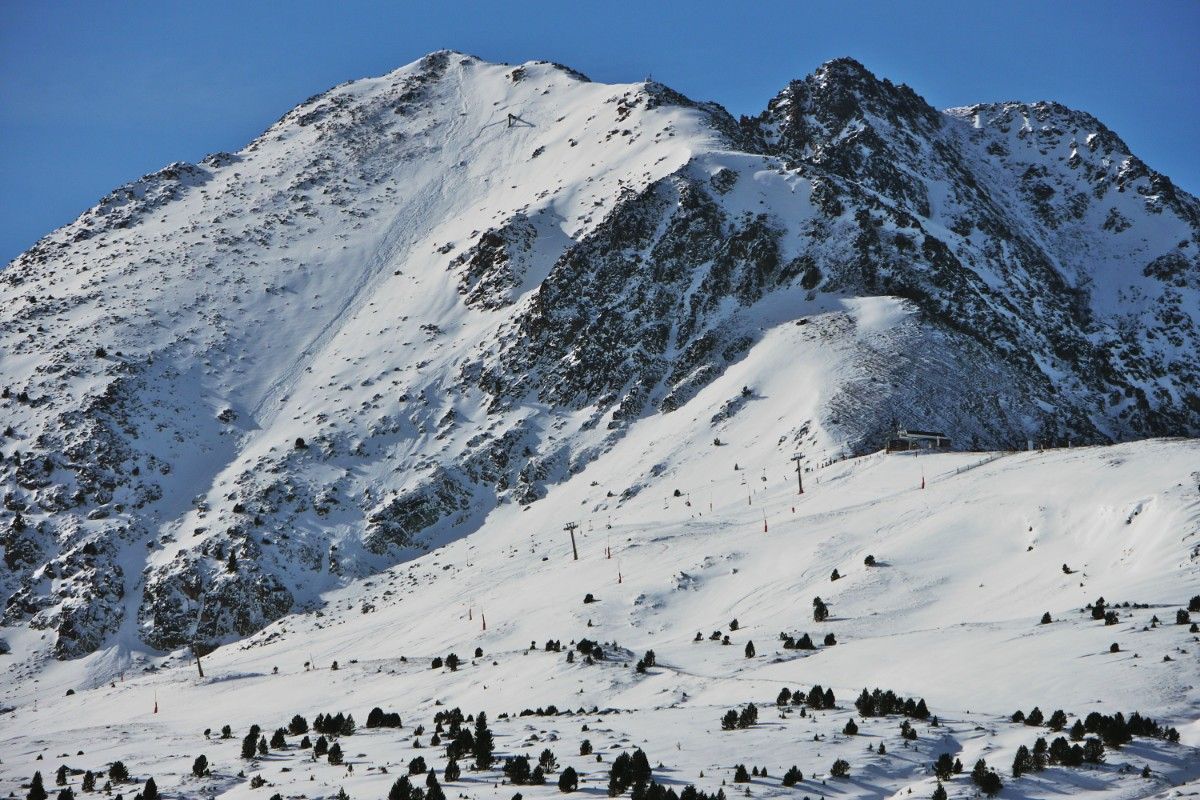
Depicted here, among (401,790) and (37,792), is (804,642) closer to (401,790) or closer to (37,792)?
(401,790)

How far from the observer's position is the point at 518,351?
119375 mm

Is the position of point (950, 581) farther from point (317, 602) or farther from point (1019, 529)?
point (317, 602)

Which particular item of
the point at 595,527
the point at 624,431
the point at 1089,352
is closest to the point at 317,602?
the point at 595,527

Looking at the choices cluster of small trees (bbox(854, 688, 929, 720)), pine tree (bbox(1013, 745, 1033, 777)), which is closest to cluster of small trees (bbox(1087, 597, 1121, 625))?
cluster of small trees (bbox(854, 688, 929, 720))

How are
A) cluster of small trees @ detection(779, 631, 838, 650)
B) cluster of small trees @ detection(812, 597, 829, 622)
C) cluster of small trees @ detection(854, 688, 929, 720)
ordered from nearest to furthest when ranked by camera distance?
cluster of small trees @ detection(854, 688, 929, 720) → cluster of small trees @ detection(779, 631, 838, 650) → cluster of small trees @ detection(812, 597, 829, 622)

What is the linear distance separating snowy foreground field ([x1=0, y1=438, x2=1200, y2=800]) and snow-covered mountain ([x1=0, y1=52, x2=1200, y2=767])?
133 cm

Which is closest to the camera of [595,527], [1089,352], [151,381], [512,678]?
[512,678]

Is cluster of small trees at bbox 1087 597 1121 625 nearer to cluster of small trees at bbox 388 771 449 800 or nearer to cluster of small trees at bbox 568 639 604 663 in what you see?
cluster of small trees at bbox 568 639 604 663

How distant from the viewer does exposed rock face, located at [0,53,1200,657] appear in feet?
330

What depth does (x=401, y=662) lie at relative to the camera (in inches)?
2458

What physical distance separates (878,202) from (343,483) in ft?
243

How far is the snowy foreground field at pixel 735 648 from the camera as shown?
32.4m

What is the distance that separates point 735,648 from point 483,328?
262ft

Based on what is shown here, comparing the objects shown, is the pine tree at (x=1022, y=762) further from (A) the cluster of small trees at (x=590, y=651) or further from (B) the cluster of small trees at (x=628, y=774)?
(A) the cluster of small trees at (x=590, y=651)
